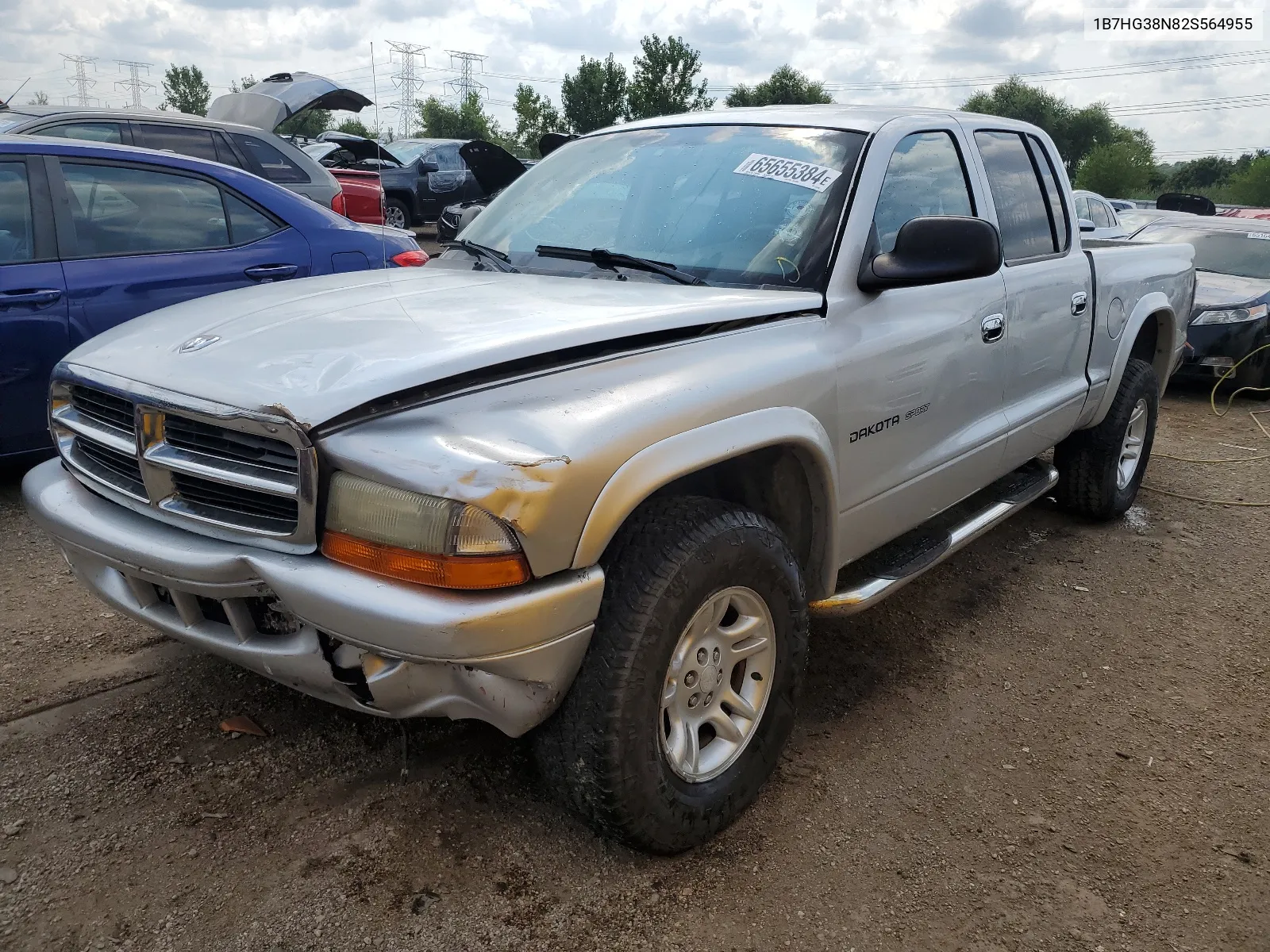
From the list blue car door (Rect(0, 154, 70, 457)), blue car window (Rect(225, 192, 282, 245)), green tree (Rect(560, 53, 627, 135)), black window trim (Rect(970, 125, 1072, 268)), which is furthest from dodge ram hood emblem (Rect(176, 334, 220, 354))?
green tree (Rect(560, 53, 627, 135))

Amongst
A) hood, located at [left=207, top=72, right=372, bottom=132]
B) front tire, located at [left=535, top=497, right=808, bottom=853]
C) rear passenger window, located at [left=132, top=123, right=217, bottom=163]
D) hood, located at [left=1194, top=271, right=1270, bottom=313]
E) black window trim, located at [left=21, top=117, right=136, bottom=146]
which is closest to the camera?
front tire, located at [left=535, top=497, right=808, bottom=853]

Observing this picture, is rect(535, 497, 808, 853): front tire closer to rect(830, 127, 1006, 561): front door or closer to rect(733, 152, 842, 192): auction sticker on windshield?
rect(830, 127, 1006, 561): front door

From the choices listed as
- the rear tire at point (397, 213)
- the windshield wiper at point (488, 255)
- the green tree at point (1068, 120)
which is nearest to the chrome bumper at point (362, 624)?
the windshield wiper at point (488, 255)

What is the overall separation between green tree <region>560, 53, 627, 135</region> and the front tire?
4587cm

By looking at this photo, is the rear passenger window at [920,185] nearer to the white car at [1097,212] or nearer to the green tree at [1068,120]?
the white car at [1097,212]

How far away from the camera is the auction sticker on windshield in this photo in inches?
113

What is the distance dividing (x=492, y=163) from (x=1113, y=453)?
3.19m

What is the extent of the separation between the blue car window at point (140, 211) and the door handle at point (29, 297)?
27 cm

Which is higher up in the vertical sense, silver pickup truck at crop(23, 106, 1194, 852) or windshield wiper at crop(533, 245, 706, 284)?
windshield wiper at crop(533, 245, 706, 284)

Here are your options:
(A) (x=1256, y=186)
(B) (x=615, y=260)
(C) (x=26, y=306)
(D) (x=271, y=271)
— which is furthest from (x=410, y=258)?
(A) (x=1256, y=186)

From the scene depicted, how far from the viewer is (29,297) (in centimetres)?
407

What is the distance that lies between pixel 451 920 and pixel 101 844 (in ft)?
2.86

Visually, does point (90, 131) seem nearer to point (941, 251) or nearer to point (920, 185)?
point (920, 185)

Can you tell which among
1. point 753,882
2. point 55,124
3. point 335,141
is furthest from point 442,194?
point 753,882
